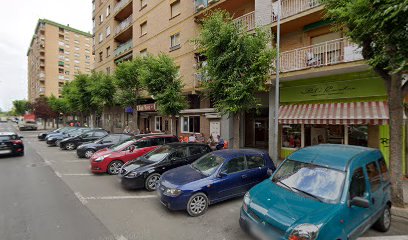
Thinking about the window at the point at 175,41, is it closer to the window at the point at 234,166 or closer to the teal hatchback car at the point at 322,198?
the window at the point at 234,166

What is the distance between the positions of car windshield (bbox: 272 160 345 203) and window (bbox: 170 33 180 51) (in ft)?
47.7

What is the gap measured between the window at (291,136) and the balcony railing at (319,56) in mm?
3058

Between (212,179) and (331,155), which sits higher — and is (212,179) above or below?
below

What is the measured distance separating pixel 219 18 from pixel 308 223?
8.00 meters

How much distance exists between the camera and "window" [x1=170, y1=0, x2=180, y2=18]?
17366mm

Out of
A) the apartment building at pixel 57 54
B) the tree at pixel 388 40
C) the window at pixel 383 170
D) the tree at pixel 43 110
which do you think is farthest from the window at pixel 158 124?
the apartment building at pixel 57 54

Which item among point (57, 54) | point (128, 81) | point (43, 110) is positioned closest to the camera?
point (128, 81)

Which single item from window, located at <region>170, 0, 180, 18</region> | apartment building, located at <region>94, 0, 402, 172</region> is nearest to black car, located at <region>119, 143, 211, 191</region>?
apartment building, located at <region>94, 0, 402, 172</region>

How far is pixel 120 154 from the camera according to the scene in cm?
956

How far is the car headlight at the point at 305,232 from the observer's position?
3.20 meters

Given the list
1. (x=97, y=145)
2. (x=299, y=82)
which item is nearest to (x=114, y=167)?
(x=97, y=145)

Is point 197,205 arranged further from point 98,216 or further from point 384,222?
point 384,222

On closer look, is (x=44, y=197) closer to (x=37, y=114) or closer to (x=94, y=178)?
(x=94, y=178)

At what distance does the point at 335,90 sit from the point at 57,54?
70899mm
